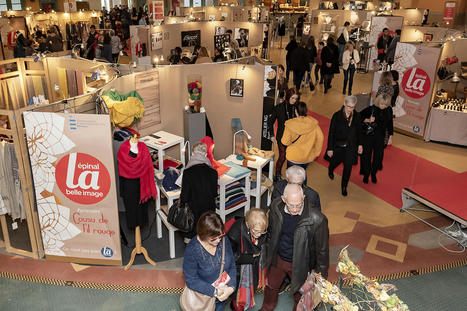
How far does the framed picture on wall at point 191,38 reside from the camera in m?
12.7

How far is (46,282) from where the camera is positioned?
4395 mm

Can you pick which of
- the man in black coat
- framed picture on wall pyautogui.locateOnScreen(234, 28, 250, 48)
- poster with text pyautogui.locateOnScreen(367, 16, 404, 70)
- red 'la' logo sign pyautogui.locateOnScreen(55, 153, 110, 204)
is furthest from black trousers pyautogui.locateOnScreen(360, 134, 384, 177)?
poster with text pyautogui.locateOnScreen(367, 16, 404, 70)

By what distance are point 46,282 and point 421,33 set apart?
40.9 feet

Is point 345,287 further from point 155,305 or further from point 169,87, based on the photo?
point 169,87

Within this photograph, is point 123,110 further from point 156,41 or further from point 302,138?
point 156,41

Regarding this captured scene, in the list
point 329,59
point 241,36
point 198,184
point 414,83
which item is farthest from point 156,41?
point 198,184

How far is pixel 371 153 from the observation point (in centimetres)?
658

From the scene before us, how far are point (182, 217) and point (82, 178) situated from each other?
109 centimetres

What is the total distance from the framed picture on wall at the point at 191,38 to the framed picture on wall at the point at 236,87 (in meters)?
6.57

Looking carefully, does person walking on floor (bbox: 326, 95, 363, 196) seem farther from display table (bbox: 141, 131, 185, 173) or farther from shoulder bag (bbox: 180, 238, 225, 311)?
shoulder bag (bbox: 180, 238, 225, 311)

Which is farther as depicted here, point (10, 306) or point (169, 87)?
point (169, 87)

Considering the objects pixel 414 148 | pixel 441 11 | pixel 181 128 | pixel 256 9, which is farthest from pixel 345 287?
pixel 441 11

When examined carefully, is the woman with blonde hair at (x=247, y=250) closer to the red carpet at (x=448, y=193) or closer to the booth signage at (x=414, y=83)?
the red carpet at (x=448, y=193)

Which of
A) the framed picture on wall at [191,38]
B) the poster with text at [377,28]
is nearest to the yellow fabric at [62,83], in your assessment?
the framed picture on wall at [191,38]
